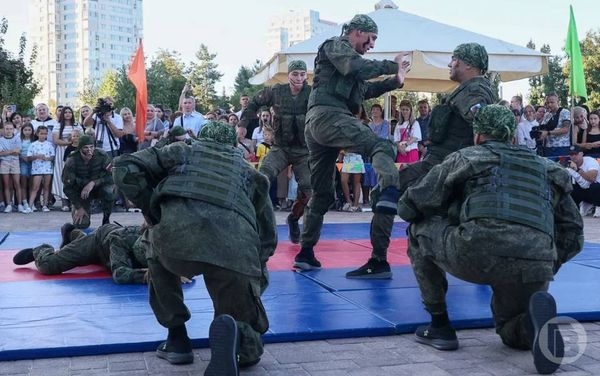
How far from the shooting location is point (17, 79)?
21.9 meters

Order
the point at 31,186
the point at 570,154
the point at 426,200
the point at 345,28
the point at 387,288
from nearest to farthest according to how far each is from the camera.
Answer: the point at 426,200 < the point at 387,288 < the point at 345,28 < the point at 570,154 < the point at 31,186

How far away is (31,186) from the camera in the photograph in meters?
13.8

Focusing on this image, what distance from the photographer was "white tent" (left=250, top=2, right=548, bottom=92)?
478 inches

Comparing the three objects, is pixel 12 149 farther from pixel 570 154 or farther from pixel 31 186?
pixel 570 154

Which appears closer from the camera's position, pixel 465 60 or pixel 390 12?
pixel 465 60

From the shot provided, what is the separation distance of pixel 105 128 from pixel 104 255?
7.20 meters

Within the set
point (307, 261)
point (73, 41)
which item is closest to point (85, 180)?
point (307, 261)

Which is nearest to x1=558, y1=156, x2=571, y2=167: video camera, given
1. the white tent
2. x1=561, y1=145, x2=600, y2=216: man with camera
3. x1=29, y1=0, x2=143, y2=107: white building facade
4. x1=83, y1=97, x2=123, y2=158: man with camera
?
x1=561, y1=145, x2=600, y2=216: man with camera

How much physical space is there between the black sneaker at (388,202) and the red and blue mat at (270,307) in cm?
66

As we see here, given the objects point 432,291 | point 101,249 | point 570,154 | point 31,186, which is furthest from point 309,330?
point 31,186

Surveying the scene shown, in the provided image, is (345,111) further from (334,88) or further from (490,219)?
(490,219)

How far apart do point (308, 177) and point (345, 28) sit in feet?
6.79

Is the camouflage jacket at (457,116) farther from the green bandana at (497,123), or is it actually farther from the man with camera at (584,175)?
the man with camera at (584,175)

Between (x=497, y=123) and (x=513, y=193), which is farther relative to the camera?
(x=497, y=123)
